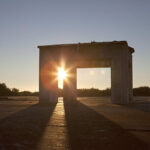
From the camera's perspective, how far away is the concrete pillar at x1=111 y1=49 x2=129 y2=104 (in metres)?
17.8

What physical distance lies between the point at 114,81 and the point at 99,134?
1320cm

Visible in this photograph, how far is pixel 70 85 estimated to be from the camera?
19375 millimetres

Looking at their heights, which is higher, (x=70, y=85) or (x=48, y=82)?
(x=48, y=82)

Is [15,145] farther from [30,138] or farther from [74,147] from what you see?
[74,147]

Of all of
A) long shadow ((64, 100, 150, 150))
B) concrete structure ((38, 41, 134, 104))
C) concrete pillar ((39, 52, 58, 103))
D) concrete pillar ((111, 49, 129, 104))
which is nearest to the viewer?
long shadow ((64, 100, 150, 150))

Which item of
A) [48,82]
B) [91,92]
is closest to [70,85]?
[48,82]

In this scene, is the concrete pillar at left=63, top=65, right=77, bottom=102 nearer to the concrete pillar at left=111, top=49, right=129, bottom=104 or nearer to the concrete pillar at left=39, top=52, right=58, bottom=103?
the concrete pillar at left=39, top=52, right=58, bottom=103

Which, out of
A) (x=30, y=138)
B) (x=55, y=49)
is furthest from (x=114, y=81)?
(x=30, y=138)

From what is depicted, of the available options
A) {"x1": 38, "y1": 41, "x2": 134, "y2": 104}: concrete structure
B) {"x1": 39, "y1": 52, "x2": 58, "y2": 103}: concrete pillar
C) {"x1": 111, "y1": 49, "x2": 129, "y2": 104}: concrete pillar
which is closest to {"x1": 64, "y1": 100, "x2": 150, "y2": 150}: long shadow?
{"x1": 111, "y1": 49, "x2": 129, "y2": 104}: concrete pillar

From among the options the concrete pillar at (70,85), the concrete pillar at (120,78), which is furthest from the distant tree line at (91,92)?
the concrete pillar at (120,78)

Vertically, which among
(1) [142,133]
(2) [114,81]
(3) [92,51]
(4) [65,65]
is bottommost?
(1) [142,133]

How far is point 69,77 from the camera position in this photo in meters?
19.6

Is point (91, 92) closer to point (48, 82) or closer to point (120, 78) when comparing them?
point (48, 82)

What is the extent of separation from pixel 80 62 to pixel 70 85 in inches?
103
